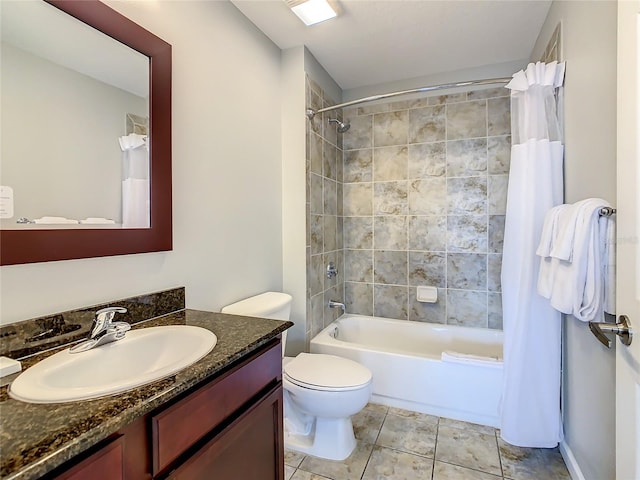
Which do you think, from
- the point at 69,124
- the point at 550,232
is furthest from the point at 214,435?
the point at 550,232

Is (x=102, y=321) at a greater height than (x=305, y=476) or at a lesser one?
greater

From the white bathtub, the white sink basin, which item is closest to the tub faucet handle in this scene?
the white bathtub

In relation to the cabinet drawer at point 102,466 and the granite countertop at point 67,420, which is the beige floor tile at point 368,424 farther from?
the cabinet drawer at point 102,466

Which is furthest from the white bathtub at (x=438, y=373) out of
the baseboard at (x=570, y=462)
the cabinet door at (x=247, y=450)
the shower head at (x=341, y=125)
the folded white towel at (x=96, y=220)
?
the shower head at (x=341, y=125)

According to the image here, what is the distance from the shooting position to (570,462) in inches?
63.2

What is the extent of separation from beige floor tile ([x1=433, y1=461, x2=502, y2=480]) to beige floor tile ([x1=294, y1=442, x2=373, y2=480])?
0.36 meters

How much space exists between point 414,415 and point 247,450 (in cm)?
149

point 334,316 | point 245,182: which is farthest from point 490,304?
point 245,182

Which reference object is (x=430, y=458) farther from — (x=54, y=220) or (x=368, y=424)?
(x=54, y=220)

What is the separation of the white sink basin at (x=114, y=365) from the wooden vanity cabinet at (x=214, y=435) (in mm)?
93

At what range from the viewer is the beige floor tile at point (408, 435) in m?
1.82

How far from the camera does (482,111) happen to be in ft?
8.47

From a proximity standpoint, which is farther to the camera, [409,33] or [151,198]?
[409,33]

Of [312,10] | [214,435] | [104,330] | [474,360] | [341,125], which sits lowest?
[474,360]
